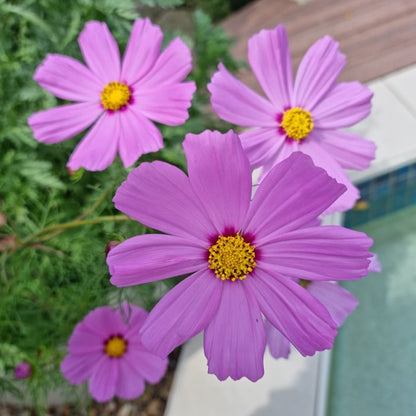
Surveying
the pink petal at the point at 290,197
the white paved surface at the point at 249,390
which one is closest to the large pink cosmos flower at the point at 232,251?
the pink petal at the point at 290,197

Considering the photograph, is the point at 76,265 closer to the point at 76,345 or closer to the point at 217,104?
the point at 76,345

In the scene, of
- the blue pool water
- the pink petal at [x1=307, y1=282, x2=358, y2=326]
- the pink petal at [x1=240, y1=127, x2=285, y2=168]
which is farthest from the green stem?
the blue pool water

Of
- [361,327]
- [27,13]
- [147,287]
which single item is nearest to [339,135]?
[147,287]

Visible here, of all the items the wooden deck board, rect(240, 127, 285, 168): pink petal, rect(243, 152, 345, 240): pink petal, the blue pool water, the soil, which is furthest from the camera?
the wooden deck board

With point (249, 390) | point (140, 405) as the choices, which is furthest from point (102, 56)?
point (140, 405)

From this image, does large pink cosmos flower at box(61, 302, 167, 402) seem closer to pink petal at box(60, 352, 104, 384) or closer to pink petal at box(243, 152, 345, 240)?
pink petal at box(60, 352, 104, 384)

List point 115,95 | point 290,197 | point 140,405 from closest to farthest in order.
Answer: point 290,197 → point 115,95 → point 140,405

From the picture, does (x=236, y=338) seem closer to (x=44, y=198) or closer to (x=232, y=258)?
(x=232, y=258)
